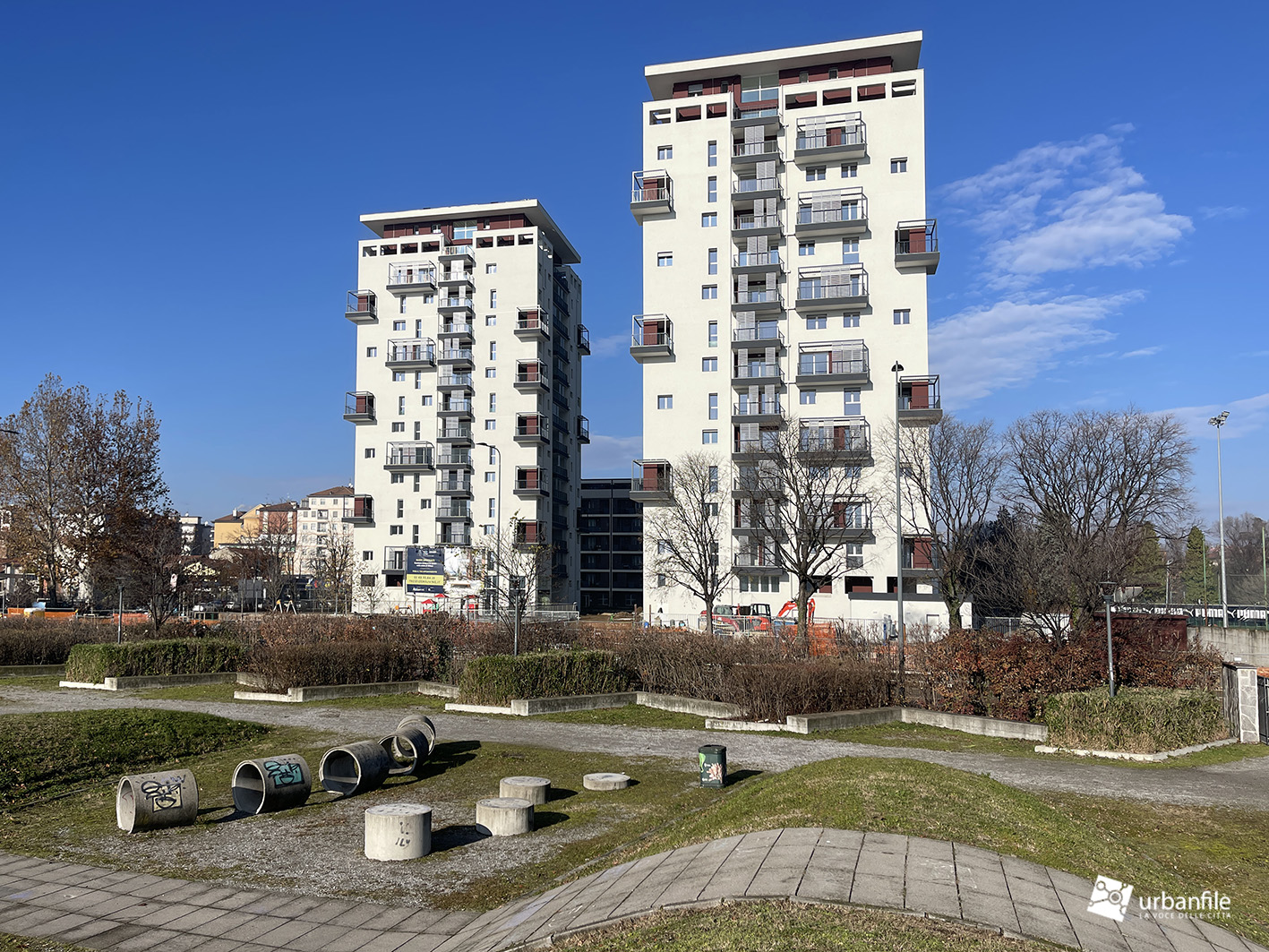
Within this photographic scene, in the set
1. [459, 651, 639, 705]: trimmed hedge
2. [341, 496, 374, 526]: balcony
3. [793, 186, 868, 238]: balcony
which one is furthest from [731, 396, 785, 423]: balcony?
[459, 651, 639, 705]: trimmed hedge

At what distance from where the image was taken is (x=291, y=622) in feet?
93.1

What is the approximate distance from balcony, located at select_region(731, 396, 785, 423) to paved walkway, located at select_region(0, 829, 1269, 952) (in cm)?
5453

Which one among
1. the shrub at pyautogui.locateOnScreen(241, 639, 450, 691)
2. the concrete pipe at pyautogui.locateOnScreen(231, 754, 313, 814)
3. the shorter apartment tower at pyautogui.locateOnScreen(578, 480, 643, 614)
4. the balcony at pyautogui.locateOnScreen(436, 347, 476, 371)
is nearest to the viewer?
the concrete pipe at pyautogui.locateOnScreen(231, 754, 313, 814)

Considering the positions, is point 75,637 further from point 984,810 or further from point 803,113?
point 803,113

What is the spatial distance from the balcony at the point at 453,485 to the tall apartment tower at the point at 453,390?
10 centimetres

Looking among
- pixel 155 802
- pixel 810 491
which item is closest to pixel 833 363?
pixel 810 491

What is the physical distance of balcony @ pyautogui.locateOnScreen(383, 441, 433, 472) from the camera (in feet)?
246

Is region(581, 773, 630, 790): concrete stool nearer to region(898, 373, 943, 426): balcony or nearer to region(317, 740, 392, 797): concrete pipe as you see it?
region(317, 740, 392, 797): concrete pipe

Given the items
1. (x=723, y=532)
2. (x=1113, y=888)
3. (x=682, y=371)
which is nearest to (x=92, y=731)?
(x=1113, y=888)

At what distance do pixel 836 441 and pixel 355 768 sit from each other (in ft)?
153

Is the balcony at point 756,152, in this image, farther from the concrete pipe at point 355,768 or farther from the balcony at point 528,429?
the concrete pipe at point 355,768

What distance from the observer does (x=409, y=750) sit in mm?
13273

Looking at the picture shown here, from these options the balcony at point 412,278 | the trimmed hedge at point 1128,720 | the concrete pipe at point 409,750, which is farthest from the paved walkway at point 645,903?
the balcony at point 412,278

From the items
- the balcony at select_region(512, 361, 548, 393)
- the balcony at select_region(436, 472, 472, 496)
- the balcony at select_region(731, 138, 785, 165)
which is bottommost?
the balcony at select_region(436, 472, 472, 496)
